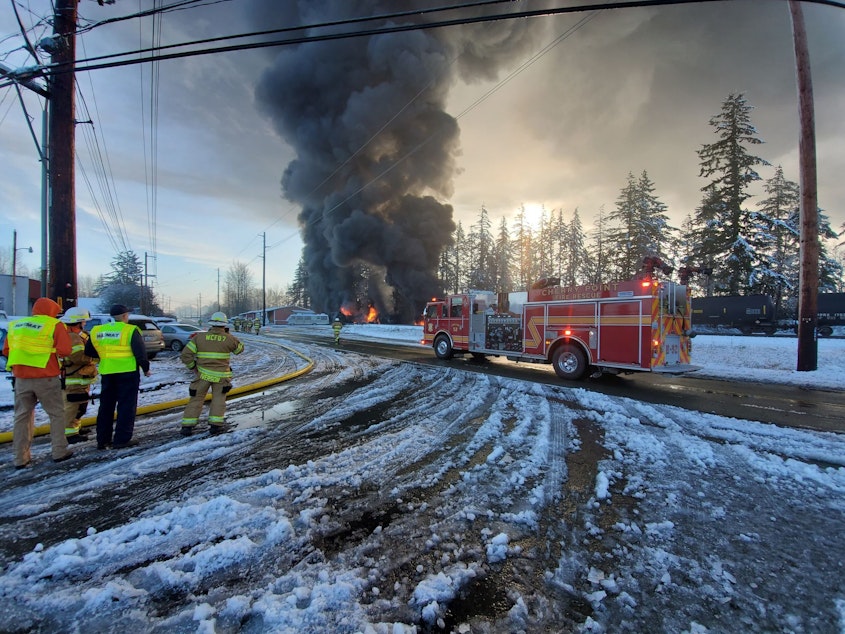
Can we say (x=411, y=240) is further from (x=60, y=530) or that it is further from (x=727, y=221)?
(x=60, y=530)

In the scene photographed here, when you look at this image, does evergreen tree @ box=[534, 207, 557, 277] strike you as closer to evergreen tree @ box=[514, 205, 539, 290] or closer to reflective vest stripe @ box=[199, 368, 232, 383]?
evergreen tree @ box=[514, 205, 539, 290]

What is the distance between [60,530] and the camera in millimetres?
2527

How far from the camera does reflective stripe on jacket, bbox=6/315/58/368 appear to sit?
3.74m

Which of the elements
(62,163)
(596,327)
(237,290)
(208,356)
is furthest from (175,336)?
(237,290)

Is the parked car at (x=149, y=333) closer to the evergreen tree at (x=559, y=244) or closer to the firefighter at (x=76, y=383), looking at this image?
the firefighter at (x=76, y=383)

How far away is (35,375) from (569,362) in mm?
9083

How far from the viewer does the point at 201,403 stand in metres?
4.81

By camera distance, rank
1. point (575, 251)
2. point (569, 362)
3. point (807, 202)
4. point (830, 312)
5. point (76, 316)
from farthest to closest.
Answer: point (575, 251) < point (830, 312) < point (807, 202) < point (569, 362) < point (76, 316)

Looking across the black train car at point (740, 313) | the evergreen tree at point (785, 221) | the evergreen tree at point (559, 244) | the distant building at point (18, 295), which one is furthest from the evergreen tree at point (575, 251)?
the distant building at point (18, 295)

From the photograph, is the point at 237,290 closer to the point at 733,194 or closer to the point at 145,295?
the point at 145,295

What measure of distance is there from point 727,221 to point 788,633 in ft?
105

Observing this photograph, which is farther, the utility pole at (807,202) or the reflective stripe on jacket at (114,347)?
the utility pole at (807,202)

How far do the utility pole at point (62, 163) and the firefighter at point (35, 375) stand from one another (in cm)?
457

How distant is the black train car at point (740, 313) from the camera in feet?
76.7
